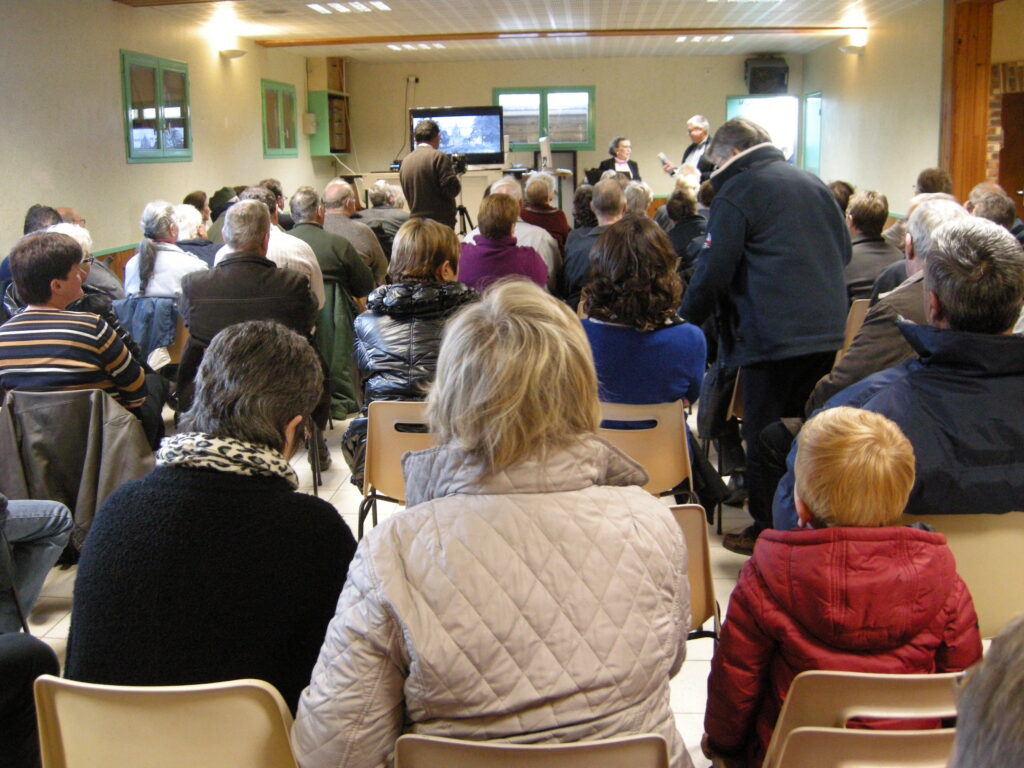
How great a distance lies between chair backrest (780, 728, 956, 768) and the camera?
1.36 meters

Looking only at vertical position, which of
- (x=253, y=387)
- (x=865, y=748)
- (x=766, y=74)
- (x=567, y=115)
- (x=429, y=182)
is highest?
(x=766, y=74)

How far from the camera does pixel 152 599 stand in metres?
1.48

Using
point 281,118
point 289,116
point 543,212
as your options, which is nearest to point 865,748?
point 543,212

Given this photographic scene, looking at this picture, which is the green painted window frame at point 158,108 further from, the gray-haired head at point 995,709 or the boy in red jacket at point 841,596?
the gray-haired head at point 995,709

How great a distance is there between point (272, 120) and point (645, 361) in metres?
10.4

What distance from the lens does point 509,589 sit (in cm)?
129

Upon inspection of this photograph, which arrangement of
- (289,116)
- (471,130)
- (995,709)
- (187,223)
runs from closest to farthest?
1. (995,709)
2. (187,223)
3. (471,130)
4. (289,116)

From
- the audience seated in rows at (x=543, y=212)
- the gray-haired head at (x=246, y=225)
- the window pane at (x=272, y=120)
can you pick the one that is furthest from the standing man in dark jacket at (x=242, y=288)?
the window pane at (x=272, y=120)

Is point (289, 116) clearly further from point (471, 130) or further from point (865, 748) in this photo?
point (865, 748)

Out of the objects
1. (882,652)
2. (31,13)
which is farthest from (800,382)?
(31,13)

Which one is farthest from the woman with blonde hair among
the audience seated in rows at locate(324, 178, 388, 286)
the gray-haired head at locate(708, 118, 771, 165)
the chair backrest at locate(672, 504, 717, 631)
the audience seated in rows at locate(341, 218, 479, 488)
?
the audience seated in rows at locate(324, 178, 388, 286)

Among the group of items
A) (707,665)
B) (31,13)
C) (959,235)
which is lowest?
(707,665)

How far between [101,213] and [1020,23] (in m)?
8.47

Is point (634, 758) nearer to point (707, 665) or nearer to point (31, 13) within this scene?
point (707, 665)
